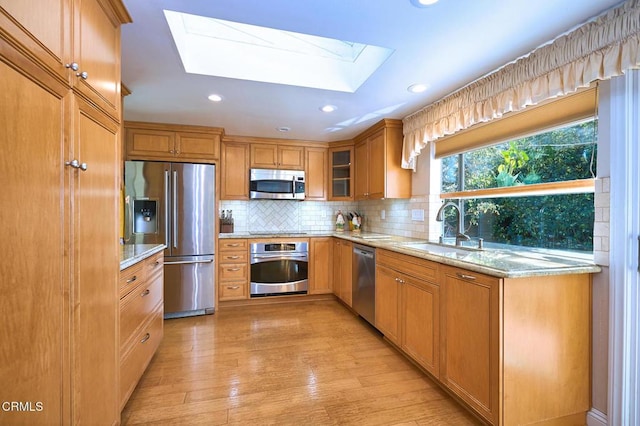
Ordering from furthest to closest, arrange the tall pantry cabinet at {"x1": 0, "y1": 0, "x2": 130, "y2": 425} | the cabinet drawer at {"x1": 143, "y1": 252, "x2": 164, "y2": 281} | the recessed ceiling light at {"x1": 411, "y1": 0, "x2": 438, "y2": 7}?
the cabinet drawer at {"x1": 143, "y1": 252, "x2": 164, "y2": 281}
the recessed ceiling light at {"x1": 411, "y1": 0, "x2": 438, "y2": 7}
the tall pantry cabinet at {"x1": 0, "y1": 0, "x2": 130, "y2": 425}

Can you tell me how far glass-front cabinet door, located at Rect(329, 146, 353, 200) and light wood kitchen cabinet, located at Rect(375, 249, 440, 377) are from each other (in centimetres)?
166

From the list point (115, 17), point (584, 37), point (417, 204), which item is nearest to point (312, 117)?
point (417, 204)

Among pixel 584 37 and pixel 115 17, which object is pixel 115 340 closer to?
pixel 115 17

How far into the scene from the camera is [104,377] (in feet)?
4.34

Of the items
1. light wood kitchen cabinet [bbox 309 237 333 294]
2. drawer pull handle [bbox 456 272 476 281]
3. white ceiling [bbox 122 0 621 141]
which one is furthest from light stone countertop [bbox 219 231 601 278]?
light wood kitchen cabinet [bbox 309 237 333 294]

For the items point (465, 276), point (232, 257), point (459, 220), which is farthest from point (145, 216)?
point (459, 220)

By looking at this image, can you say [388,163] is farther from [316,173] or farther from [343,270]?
[343,270]

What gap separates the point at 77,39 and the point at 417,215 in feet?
9.84

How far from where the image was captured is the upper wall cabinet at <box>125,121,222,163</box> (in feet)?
11.0

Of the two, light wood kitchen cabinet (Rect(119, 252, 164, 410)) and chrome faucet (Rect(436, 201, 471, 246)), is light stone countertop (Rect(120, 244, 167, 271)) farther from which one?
chrome faucet (Rect(436, 201, 471, 246))

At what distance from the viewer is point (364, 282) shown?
3047 mm

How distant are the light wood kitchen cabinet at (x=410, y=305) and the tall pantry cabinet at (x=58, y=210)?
1920 mm

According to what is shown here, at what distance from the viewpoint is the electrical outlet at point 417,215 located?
3.10 metres

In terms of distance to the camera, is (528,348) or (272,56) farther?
(272,56)
